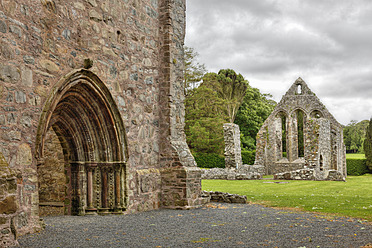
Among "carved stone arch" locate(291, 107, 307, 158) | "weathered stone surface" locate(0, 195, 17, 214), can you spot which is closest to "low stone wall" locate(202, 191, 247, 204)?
"weathered stone surface" locate(0, 195, 17, 214)

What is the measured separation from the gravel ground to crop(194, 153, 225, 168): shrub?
2080 centimetres

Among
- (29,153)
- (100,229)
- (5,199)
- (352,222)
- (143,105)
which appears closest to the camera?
(5,199)

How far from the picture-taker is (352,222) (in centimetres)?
731

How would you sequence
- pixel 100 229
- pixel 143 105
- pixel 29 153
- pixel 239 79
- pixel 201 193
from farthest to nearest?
pixel 239 79, pixel 201 193, pixel 143 105, pixel 100 229, pixel 29 153

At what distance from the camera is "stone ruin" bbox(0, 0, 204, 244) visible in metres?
6.07

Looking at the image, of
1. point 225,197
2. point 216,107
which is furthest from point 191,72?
Result: point 225,197

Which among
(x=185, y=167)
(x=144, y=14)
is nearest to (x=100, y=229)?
(x=185, y=167)

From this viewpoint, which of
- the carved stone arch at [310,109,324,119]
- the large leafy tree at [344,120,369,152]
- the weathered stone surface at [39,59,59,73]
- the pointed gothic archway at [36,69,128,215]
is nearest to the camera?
the weathered stone surface at [39,59,59,73]

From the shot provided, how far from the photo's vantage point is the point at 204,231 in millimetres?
6504

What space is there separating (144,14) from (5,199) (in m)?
6.13

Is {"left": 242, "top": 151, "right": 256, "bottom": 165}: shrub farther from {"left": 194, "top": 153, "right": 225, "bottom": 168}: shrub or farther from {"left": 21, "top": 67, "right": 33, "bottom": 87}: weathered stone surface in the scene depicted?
{"left": 21, "top": 67, "right": 33, "bottom": 87}: weathered stone surface

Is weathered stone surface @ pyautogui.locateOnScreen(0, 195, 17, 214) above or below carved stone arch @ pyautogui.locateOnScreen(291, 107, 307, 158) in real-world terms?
below

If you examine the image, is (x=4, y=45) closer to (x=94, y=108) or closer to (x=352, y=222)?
(x=94, y=108)

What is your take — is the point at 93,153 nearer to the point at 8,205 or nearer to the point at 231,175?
the point at 8,205
